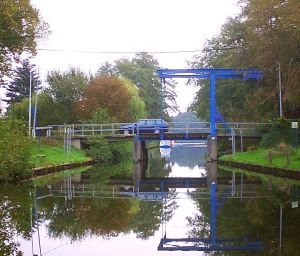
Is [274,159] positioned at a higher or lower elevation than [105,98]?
lower

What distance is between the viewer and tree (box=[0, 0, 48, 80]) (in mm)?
31188

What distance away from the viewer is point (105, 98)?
57.7 meters

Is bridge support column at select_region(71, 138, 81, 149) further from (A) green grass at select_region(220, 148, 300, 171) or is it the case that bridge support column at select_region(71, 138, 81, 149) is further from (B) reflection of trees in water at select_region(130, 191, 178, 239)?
(B) reflection of trees in water at select_region(130, 191, 178, 239)

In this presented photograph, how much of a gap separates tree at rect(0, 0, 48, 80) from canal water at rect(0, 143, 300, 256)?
14.0 m

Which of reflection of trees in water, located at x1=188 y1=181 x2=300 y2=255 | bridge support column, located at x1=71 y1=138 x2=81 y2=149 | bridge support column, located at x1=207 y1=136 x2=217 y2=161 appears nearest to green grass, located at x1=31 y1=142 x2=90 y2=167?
bridge support column, located at x1=71 y1=138 x2=81 y2=149

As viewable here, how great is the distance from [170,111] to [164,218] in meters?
79.8

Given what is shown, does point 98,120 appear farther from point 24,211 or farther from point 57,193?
point 24,211

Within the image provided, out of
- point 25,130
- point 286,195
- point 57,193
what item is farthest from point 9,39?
point 286,195

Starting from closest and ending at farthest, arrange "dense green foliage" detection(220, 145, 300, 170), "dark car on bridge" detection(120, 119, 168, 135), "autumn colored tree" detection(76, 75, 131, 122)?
"dense green foliage" detection(220, 145, 300, 170) < "dark car on bridge" detection(120, 119, 168, 135) < "autumn colored tree" detection(76, 75, 131, 122)

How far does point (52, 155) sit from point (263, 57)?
56.8ft

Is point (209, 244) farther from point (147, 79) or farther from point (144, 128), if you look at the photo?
point (147, 79)

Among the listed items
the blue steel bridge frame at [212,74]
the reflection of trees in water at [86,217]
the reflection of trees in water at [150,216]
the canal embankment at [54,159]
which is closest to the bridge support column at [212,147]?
the blue steel bridge frame at [212,74]

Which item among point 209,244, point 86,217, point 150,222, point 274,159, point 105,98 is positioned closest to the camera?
point 209,244

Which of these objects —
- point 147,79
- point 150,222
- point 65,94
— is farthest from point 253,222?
point 147,79
